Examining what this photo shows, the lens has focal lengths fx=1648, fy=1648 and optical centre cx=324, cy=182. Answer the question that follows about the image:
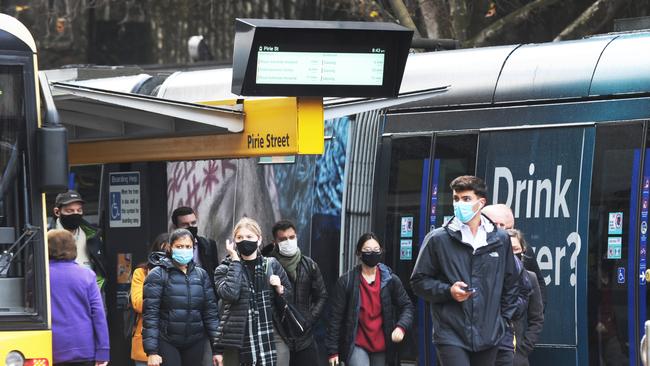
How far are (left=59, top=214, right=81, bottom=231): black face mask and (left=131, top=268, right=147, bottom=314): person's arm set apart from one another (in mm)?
954

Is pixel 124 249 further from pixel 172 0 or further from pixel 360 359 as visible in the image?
pixel 172 0

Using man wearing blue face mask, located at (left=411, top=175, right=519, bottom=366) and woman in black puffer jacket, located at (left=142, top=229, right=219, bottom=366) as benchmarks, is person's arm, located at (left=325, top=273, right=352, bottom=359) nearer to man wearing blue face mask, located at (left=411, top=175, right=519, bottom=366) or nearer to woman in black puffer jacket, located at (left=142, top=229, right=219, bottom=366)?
woman in black puffer jacket, located at (left=142, top=229, right=219, bottom=366)

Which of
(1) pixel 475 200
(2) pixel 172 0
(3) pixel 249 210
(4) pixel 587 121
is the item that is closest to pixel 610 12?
(3) pixel 249 210

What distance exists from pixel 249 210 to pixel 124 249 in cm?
116

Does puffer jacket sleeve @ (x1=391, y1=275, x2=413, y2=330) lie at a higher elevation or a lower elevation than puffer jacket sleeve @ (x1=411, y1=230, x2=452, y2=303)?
lower

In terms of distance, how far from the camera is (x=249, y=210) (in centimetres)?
1477

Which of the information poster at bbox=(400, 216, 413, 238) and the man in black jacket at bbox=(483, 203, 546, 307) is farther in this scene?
the information poster at bbox=(400, 216, 413, 238)

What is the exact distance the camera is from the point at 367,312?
486 inches

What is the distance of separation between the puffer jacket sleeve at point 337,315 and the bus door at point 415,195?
1.80ft

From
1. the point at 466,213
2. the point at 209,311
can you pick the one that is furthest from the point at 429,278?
the point at 209,311

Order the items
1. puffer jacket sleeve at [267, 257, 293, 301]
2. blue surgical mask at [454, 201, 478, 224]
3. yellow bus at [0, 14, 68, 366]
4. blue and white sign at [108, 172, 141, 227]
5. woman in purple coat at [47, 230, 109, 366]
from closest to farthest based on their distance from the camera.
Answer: yellow bus at [0, 14, 68, 366] → blue surgical mask at [454, 201, 478, 224] → woman in purple coat at [47, 230, 109, 366] → puffer jacket sleeve at [267, 257, 293, 301] → blue and white sign at [108, 172, 141, 227]

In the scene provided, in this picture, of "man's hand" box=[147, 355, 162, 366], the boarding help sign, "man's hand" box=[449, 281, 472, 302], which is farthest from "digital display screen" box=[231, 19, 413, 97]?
"man's hand" box=[449, 281, 472, 302]

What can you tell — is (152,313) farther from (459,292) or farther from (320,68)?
(459,292)

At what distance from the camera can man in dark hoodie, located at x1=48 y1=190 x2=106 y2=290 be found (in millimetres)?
13016
